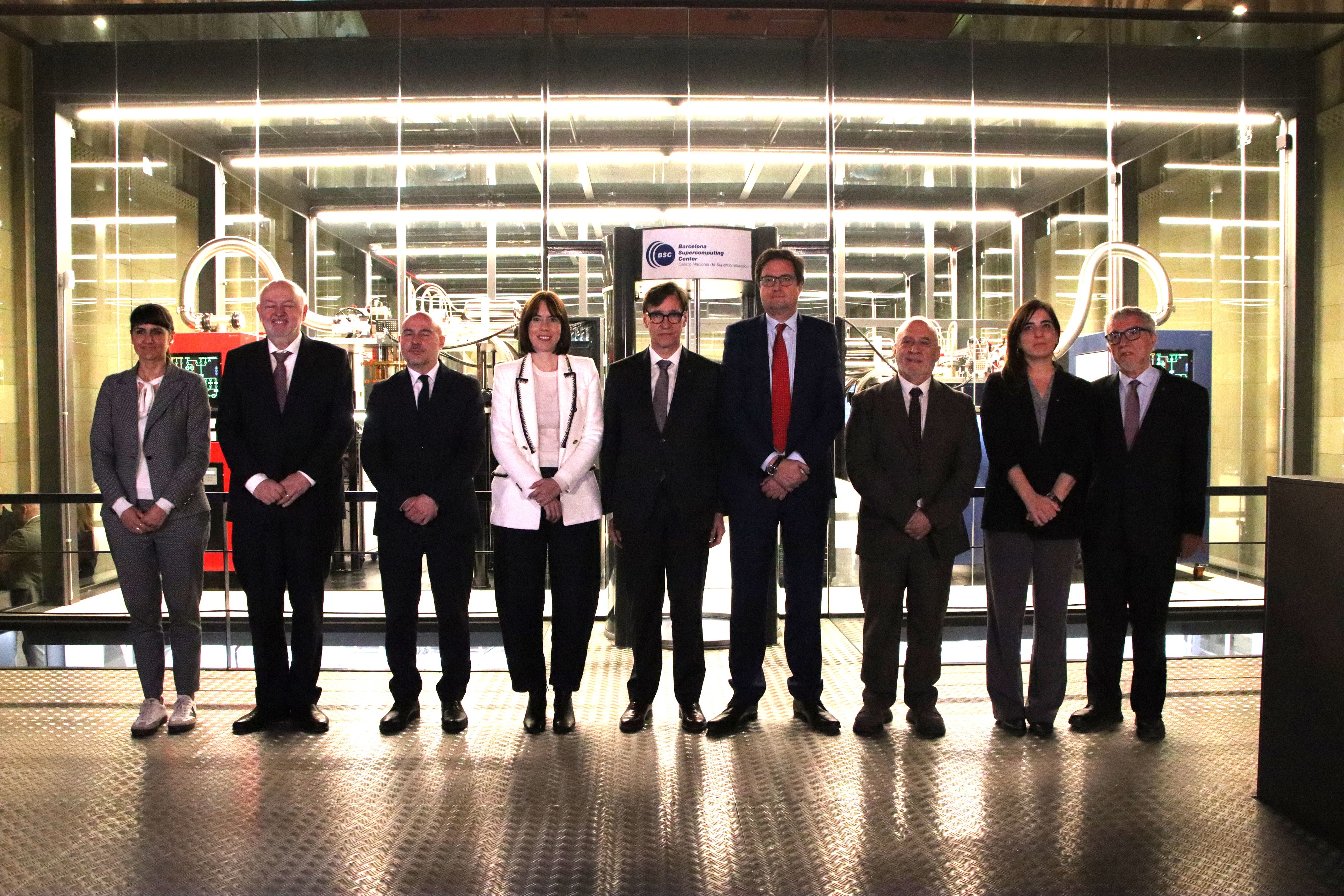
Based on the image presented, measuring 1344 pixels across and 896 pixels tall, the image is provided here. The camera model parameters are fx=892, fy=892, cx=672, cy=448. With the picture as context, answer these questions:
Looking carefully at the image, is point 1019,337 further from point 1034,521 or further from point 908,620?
point 908,620

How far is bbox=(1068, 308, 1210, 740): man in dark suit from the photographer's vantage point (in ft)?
12.3

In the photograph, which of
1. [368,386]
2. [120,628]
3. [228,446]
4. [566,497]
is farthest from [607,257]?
[120,628]

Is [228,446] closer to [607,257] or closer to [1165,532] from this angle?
[607,257]

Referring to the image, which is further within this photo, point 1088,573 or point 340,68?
point 340,68

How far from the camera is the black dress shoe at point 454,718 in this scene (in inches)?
149

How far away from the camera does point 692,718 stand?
381 cm

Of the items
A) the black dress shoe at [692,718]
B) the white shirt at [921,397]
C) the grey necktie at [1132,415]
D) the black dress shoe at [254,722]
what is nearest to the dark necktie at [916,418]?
the white shirt at [921,397]

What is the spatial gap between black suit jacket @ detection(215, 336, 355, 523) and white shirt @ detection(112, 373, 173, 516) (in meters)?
0.34

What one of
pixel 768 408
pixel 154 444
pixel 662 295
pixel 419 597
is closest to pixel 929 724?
pixel 768 408

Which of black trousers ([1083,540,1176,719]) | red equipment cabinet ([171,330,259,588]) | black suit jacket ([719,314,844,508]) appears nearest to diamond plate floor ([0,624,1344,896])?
black trousers ([1083,540,1176,719])

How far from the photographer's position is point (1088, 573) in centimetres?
390

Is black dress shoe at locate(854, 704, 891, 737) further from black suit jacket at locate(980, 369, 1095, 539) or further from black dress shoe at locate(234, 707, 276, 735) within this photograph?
black dress shoe at locate(234, 707, 276, 735)

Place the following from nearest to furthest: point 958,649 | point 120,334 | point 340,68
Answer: point 958,649, point 340,68, point 120,334

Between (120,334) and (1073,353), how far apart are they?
8803 mm
